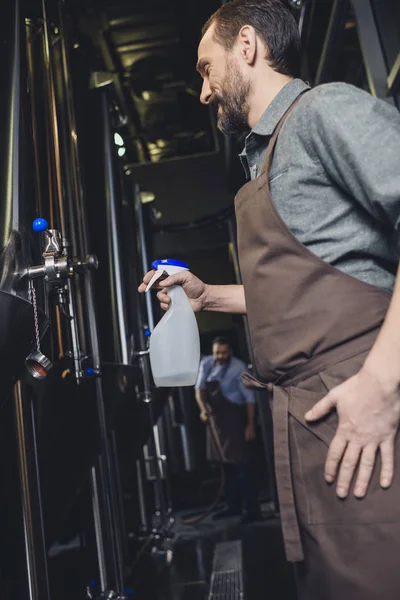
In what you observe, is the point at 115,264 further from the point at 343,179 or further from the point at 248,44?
the point at 343,179

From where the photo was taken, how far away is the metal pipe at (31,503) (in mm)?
1496

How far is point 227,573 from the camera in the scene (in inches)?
130

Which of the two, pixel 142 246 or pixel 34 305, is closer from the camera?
pixel 34 305

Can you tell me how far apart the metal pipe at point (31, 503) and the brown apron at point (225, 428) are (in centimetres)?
368

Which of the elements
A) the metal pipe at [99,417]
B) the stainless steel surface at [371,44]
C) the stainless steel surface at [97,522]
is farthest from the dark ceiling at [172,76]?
the stainless steel surface at [97,522]

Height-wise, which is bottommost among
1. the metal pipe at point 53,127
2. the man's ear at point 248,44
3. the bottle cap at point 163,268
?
the bottle cap at point 163,268

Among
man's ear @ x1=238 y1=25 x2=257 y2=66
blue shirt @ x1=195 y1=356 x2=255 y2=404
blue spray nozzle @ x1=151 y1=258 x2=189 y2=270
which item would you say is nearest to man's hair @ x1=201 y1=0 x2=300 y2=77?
man's ear @ x1=238 y1=25 x2=257 y2=66

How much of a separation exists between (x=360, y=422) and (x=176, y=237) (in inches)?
230

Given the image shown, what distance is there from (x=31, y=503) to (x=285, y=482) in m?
0.80

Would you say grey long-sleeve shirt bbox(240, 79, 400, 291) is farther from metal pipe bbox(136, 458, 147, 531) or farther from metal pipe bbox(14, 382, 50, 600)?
metal pipe bbox(136, 458, 147, 531)

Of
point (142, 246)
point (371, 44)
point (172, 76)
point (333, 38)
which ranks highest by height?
point (172, 76)

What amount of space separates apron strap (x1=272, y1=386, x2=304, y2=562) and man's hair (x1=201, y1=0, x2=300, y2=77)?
2.39ft

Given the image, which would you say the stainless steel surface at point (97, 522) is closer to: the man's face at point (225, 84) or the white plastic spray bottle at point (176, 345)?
the white plastic spray bottle at point (176, 345)

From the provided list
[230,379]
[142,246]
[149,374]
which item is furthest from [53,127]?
[230,379]
